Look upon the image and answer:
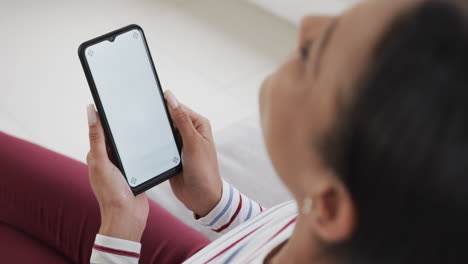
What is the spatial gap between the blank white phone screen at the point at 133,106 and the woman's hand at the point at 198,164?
3 centimetres

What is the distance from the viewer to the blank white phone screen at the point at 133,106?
2.86 ft

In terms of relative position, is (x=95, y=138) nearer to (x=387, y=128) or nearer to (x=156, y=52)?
(x=387, y=128)

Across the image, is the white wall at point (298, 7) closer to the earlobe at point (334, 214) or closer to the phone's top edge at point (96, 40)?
the phone's top edge at point (96, 40)

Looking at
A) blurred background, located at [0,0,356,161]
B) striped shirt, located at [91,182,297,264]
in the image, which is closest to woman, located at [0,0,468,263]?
striped shirt, located at [91,182,297,264]

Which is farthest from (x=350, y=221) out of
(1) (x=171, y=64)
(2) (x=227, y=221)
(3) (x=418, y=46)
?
(1) (x=171, y=64)

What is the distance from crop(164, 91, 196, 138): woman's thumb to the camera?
0.89 m

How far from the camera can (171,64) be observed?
1.86 m

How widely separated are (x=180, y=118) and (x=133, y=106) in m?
0.07

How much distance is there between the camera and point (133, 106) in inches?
35.3

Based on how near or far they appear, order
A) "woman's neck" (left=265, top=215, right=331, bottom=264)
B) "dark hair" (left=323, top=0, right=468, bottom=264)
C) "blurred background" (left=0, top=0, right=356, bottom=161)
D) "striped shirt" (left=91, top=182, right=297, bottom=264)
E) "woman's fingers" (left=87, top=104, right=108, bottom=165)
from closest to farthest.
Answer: "dark hair" (left=323, top=0, right=468, bottom=264) → "woman's neck" (left=265, top=215, right=331, bottom=264) → "striped shirt" (left=91, top=182, right=297, bottom=264) → "woman's fingers" (left=87, top=104, right=108, bottom=165) → "blurred background" (left=0, top=0, right=356, bottom=161)

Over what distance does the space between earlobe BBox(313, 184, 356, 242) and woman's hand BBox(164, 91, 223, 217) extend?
15.5 inches

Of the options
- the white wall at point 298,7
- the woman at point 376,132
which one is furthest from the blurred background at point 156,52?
the woman at point 376,132

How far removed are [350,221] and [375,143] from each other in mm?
70

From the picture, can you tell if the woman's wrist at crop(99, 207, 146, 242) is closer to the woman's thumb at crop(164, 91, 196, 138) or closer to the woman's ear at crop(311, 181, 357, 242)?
the woman's thumb at crop(164, 91, 196, 138)
